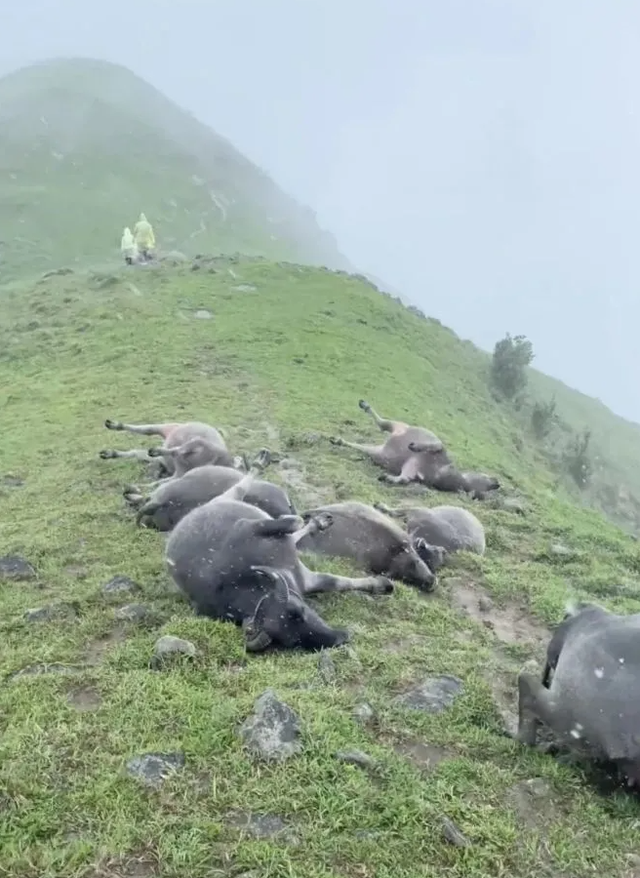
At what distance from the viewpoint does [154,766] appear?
16.6ft

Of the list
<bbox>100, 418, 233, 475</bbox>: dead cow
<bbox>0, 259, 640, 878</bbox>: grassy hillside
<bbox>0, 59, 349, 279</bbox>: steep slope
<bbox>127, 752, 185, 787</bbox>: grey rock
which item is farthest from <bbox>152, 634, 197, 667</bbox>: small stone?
<bbox>0, 59, 349, 279</bbox>: steep slope

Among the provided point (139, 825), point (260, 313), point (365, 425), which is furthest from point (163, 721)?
point (260, 313)

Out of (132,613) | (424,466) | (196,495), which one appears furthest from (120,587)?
(424,466)

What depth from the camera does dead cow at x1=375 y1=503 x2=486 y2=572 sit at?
34.9ft

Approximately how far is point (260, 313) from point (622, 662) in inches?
853

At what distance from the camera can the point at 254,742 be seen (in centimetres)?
528

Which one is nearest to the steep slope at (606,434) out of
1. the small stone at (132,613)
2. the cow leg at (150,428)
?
the cow leg at (150,428)

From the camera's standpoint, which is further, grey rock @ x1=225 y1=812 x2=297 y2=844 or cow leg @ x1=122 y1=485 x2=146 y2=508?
cow leg @ x1=122 y1=485 x2=146 y2=508

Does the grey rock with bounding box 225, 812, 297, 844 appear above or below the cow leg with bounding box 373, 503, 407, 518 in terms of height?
below

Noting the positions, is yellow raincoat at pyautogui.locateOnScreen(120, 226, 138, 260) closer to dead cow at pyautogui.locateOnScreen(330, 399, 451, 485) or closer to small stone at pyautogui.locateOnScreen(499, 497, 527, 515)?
dead cow at pyautogui.locateOnScreen(330, 399, 451, 485)

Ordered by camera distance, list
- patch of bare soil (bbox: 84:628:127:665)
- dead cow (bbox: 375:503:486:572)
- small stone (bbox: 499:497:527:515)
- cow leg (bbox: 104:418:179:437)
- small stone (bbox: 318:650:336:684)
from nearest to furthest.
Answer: small stone (bbox: 318:650:336:684) → patch of bare soil (bbox: 84:628:127:665) → dead cow (bbox: 375:503:486:572) → cow leg (bbox: 104:418:179:437) → small stone (bbox: 499:497:527:515)

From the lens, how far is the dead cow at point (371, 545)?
927 cm

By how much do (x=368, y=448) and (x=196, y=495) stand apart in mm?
6104

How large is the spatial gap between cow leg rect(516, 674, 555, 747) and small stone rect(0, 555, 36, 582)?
496 cm
